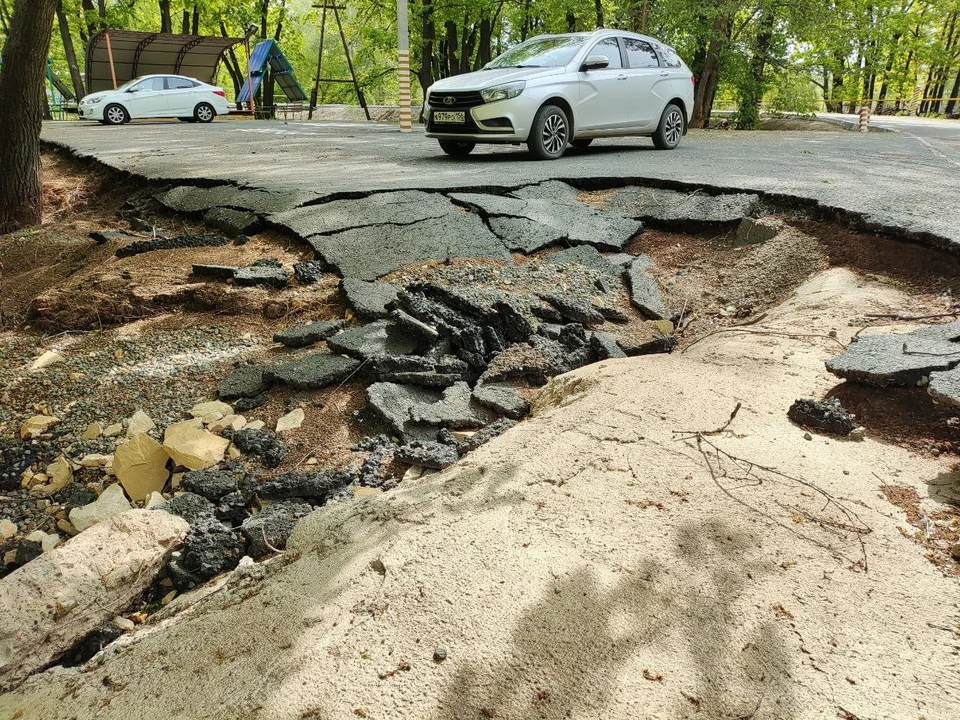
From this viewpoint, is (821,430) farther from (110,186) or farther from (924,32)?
(924,32)

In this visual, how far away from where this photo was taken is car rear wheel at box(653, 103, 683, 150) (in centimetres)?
1058

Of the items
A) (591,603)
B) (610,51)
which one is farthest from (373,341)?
(610,51)

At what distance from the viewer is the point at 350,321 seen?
4.88 metres

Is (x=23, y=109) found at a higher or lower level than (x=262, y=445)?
higher

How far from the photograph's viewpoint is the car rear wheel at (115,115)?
1817 centimetres

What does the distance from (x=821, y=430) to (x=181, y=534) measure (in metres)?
2.93

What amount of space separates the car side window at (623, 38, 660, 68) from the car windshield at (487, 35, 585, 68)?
0.85 metres

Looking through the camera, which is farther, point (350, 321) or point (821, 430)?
point (350, 321)

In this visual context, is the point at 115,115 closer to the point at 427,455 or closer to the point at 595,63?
the point at 595,63

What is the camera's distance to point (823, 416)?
305cm

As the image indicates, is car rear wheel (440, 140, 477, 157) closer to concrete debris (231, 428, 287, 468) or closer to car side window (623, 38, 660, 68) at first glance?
car side window (623, 38, 660, 68)

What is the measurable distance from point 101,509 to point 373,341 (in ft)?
5.98

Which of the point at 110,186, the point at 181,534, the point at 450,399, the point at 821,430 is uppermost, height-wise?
the point at 110,186

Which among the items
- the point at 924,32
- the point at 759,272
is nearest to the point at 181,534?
the point at 759,272
